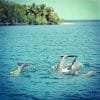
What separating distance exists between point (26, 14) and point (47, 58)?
0.38 m

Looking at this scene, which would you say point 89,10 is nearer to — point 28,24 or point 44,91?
point 28,24

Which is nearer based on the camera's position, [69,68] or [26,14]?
[69,68]

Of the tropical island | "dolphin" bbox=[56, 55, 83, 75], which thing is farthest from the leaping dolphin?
the tropical island

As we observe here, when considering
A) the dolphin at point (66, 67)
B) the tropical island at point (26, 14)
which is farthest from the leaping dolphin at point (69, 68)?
the tropical island at point (26, 14)

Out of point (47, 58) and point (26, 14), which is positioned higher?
point (26, 14)

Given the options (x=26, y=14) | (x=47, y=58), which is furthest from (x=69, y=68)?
(x=26, y=14)

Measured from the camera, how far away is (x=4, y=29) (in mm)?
2955

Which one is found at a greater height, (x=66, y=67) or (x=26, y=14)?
(x=26, y=14)

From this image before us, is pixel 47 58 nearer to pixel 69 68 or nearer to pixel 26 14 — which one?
pixel 69 68

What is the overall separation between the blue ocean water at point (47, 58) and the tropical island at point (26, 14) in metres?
0.04

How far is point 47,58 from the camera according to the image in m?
2.93

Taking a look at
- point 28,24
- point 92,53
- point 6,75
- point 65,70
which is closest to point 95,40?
point 92,53

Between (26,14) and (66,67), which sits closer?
(66,67)

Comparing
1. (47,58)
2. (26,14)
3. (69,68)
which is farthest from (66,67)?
(26,14)
